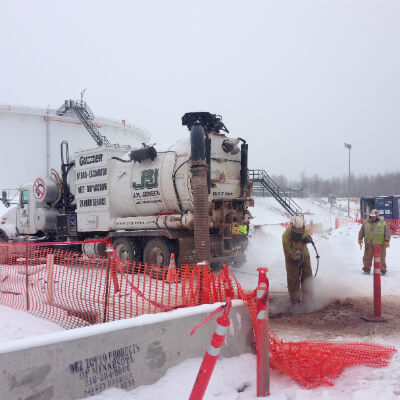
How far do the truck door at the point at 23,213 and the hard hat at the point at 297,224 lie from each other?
35.4 ft

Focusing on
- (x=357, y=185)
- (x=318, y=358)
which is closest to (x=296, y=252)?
(x=318, y=358)

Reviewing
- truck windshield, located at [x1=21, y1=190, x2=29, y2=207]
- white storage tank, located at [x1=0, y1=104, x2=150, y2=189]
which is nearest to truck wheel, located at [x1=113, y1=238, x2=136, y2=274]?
truck windshield, located at [x1=21, y1=190, x2=29, y2=207]

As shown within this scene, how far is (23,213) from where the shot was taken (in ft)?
48.2

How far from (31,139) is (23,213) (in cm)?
2135

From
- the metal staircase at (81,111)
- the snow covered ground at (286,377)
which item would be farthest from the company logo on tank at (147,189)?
the metal staircase at (81,111)

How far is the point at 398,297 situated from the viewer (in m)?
7.82

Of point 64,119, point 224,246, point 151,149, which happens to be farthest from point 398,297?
point 64,119

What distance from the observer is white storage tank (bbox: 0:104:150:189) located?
3309 centimetres

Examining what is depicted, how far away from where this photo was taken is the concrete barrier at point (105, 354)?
2963 mm

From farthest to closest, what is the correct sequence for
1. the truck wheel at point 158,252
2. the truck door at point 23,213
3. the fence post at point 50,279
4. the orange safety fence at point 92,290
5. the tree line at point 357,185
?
the tree line at point 357,185
the truck door at point 23,213
the truck wheel at point 158,252
the fence post at point 50,279
the orange safety fence at point 92,290

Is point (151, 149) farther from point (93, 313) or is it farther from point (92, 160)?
point (93, 313)

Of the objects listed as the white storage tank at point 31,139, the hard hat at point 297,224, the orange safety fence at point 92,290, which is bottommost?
the orange safety fence at point 92,290

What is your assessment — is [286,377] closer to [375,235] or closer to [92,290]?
[92,290]

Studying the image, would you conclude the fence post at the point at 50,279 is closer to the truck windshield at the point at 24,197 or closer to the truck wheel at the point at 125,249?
the truck wheel at the point at 125,249
